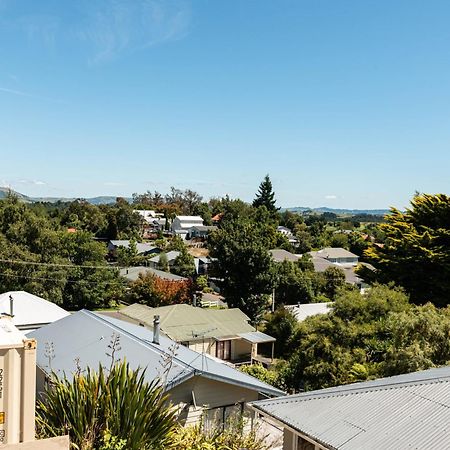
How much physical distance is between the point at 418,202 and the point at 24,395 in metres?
29.7

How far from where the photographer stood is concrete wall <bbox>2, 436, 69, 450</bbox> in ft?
17.4

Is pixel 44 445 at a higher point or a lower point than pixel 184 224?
higher

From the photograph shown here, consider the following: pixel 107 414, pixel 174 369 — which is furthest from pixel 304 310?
pixel 107 414

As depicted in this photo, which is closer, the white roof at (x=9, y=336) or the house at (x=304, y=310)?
the white roof at (x=9, y=336)

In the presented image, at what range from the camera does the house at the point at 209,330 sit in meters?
25.9

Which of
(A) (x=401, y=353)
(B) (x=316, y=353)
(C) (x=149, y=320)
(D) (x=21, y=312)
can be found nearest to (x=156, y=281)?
(C) (x=149, y=320)

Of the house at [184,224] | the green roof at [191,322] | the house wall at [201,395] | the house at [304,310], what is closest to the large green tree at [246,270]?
the house at [304,310]

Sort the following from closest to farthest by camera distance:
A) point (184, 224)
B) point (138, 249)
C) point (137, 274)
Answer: point (137, 274), point (138, 249), point (184, 224)

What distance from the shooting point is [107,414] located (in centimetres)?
671

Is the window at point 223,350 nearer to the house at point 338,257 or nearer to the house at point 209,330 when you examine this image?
the house at point 209,330

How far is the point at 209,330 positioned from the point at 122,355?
14.2 meters

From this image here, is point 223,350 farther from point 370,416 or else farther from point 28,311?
point 370,416

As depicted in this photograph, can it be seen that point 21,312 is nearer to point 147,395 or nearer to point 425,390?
point 147,395

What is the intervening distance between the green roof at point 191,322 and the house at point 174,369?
10.4 m
